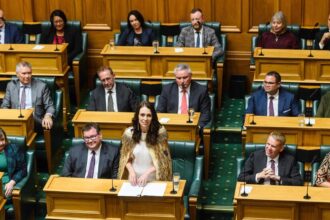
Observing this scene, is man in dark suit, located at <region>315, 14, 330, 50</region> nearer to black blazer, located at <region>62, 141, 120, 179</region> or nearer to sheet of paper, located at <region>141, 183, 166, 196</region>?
black blazer, located at <region>62, 141, 120, 179</region>

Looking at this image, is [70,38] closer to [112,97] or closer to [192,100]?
[112,97]

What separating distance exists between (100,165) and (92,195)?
21.0 inches

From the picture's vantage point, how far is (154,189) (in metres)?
5.17

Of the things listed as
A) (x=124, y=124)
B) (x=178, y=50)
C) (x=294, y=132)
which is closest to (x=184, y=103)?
(x=124, y=124)

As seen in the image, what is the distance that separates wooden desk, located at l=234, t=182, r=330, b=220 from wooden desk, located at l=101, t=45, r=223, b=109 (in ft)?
6.96

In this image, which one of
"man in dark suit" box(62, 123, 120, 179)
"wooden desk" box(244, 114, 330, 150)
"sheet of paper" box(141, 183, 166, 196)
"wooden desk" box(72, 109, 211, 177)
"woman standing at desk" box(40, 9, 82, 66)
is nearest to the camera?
"sheet of paper" box(141, 183, 166, 196)

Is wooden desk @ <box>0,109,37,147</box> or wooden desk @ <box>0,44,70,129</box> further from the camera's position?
wooden desk @ <box>0,44,70,129</box>

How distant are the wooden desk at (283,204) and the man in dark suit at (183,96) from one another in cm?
150

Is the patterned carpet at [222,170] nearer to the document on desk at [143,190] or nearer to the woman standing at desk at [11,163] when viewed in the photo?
the woman standing at desk at [11,163]

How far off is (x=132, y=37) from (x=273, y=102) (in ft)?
5.76

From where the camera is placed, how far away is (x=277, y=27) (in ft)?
24.0

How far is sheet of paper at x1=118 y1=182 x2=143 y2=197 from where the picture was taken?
202 inches

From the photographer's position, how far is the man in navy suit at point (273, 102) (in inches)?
252

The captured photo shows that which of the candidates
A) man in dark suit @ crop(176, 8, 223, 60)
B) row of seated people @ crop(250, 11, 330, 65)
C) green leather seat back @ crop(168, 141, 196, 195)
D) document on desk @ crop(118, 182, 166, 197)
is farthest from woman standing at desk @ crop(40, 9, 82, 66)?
document on desk @ crop(118, 182, 166, 197)
